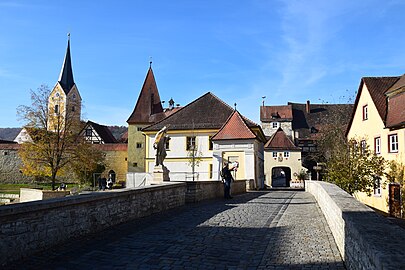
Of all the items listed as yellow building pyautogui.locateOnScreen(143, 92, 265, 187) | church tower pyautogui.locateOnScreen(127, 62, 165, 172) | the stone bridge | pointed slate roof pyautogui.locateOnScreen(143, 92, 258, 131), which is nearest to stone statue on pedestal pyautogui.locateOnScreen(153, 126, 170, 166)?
the stone bridge

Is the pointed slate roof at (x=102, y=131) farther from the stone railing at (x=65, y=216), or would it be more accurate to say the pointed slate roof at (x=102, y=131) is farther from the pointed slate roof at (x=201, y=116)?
the stone railing at (x=65, y=216)

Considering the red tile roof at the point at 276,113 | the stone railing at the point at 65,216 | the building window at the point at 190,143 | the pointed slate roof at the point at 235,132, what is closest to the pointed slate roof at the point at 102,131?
the red tile roof at the point at 276,113

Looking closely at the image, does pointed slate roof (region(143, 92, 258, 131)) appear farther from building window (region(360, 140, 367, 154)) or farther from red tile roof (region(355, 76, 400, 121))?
red tile roof (region(355, 76, 400, 121))

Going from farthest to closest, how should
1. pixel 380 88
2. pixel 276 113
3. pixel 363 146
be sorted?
1. pixel 276 113
2. pixel 363 146
3. pixel 380 88

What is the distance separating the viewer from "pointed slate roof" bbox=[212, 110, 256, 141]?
102ft

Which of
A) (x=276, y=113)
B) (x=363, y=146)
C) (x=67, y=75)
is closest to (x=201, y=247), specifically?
(x=363, y=146)

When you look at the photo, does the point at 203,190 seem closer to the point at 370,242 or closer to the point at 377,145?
the point at 370,242

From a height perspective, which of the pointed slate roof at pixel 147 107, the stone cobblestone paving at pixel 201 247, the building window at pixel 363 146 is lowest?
the stone cobblestone paving at pixel 201 247

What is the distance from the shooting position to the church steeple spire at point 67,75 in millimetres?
72438

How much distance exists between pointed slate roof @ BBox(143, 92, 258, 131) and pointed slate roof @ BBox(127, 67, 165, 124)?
12.4 meters

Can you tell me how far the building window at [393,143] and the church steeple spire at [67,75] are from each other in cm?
6130

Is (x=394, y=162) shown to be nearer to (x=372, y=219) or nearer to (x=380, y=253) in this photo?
(x=372, y=219)

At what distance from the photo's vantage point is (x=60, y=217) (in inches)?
278

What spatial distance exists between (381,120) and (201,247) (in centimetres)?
2332
